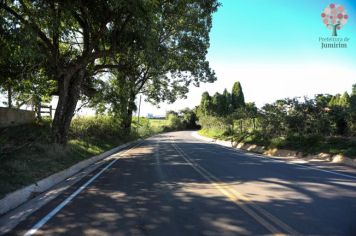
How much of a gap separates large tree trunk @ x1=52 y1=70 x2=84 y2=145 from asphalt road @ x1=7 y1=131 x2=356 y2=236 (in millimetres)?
8095

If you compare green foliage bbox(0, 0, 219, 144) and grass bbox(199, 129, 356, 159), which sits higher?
green foliage bbox(0, 0, 219, 144)

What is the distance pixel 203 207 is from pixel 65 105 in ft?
49.0

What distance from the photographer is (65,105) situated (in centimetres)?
2148

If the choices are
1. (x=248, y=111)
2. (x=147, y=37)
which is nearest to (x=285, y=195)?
(x=147, y=37)

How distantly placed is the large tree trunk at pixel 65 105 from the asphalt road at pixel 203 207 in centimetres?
810

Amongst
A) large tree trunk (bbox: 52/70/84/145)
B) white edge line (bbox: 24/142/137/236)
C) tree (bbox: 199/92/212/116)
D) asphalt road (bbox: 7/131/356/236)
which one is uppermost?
tree (bbox: 199/92/212/116)

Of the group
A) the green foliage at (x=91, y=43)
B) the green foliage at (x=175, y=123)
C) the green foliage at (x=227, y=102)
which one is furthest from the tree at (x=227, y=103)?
the green foliage at (x=91, y=43)

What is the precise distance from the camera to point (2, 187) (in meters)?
9.76

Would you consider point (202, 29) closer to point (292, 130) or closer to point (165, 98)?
point (292, 130)

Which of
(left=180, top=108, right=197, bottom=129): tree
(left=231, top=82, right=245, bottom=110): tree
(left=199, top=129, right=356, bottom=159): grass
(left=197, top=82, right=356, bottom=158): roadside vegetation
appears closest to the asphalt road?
(left=199, top=129, right=356, bottom=159): grass

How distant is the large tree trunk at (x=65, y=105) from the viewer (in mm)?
20391

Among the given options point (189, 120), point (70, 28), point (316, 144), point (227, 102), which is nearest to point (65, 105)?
point (70, 28)

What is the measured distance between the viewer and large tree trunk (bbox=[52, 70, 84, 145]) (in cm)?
2039

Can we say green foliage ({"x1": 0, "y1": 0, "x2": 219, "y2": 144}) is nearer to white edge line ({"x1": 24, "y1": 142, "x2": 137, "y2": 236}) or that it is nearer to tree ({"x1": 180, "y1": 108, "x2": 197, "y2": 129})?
white edge line ({"x1": 24, "y1": 142, "x2": 137, "y2": 236})
